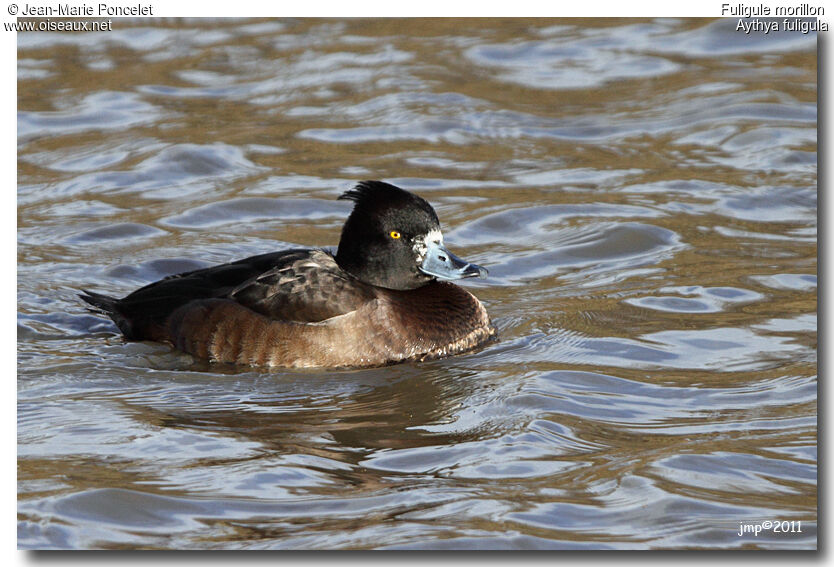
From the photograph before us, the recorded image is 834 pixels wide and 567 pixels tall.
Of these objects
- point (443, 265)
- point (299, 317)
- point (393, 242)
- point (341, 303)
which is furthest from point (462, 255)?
point (299, 317)

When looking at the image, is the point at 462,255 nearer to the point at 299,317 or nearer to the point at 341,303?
the point at 341,303

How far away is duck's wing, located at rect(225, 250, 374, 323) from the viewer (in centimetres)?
686

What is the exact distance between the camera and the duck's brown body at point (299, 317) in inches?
270

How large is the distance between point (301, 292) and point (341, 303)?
0.82 ft

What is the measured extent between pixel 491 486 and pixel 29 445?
235 centimetres

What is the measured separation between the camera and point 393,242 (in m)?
7.12

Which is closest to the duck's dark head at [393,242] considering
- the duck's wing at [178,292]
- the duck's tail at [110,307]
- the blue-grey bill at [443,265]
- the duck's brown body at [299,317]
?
the blue-grey bill at [443,265]

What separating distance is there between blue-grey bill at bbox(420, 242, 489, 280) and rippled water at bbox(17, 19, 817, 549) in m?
0.53

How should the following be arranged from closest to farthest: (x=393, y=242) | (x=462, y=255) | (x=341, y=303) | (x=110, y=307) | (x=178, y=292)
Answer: (x=341, y=303) → (x=393, y=242) → (x=178, y=292) → (x=110, y=307) → (x=462, y=255)

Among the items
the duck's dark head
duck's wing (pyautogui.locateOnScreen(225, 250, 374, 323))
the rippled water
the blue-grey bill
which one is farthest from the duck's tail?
the blue-grey bill

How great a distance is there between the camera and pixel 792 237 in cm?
874

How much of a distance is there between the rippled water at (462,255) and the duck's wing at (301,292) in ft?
1.35

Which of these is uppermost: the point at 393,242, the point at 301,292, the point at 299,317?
the point at 393,242

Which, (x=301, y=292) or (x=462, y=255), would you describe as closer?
(x=301, y=292)
